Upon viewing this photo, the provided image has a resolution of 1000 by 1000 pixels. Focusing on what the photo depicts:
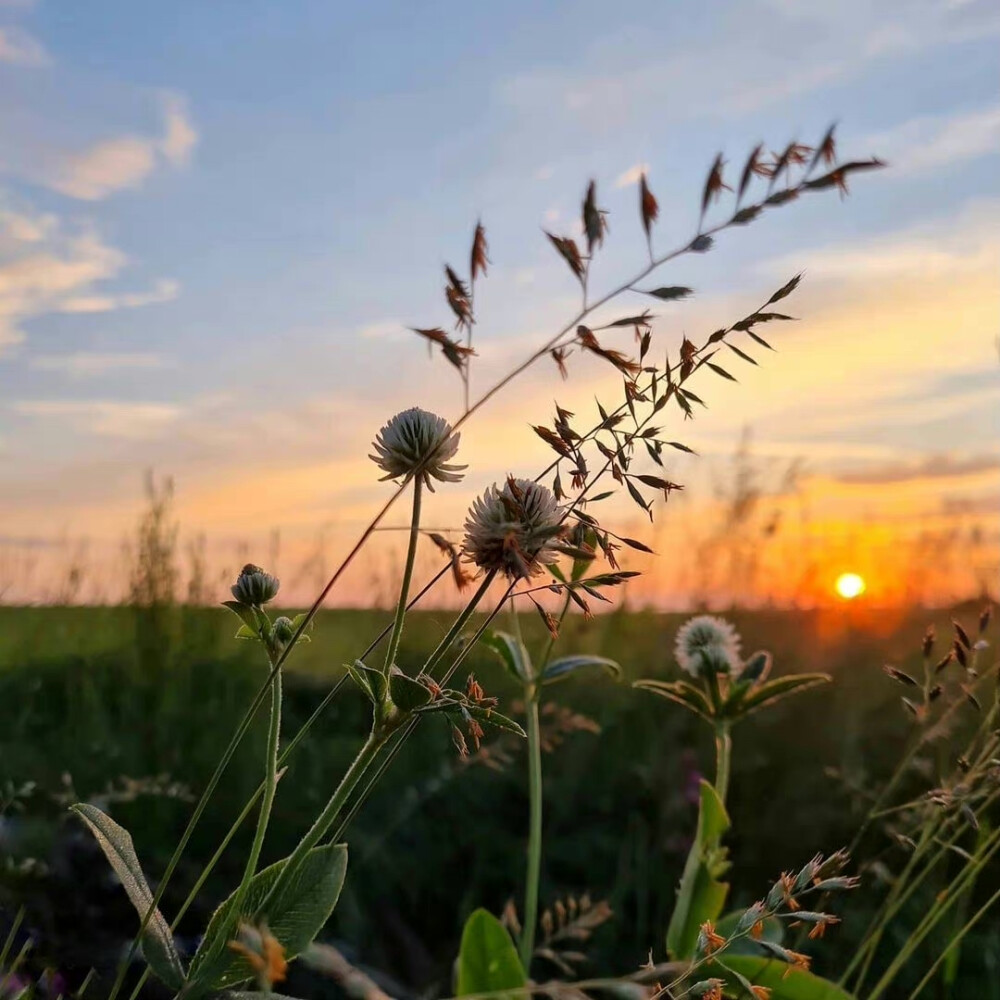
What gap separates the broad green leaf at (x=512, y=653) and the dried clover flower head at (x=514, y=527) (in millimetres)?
562

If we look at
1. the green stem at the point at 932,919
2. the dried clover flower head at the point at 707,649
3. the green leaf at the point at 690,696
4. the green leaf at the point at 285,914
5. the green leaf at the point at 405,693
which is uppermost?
the dried clover flower head at the point at 707,649

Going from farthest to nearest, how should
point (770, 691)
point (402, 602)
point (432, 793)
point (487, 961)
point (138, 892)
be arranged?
point (432, 793)
point (770, 691)
point (487, 961)
point (138, 892)
point (402, 602)

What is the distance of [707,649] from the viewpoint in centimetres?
180

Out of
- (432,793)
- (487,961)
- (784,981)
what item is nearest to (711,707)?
(784,981)

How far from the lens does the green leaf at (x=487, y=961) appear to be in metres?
1.53

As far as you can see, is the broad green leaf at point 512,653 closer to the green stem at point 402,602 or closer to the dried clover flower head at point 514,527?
the dried clover flower head at point 514,527

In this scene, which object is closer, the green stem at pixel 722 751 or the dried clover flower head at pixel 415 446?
the dried clover flower head at pixel 415 446

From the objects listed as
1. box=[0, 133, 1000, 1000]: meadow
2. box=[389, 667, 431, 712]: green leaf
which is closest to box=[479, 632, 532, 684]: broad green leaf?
box=[0, 133, 1000, 1000]: meadow

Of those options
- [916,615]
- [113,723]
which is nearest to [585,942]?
[113,723]

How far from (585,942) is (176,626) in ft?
6.52

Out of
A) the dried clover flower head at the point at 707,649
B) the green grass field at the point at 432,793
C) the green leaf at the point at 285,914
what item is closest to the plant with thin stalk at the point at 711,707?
the dried clover flower head at the point at 707,649

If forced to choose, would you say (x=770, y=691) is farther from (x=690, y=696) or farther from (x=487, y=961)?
(x=487, y=961)

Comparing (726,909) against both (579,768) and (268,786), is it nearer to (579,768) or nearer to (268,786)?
(579,768)

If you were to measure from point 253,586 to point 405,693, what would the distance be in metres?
0.27
